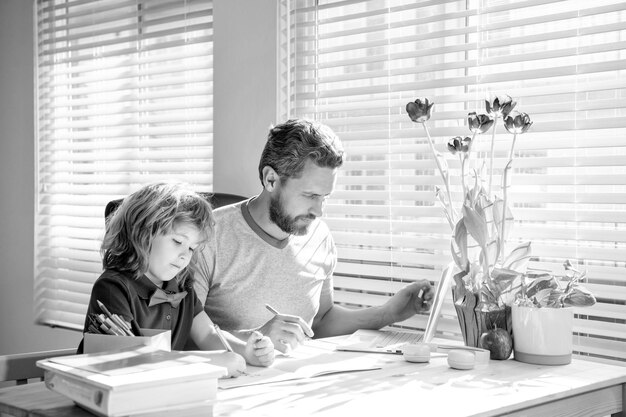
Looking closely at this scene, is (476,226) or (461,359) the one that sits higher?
(476,226)

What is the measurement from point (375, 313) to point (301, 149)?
54cm

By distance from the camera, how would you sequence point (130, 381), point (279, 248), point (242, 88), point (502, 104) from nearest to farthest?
point (130, 381), point (502, 104), point (279, 248), point (242, 88)

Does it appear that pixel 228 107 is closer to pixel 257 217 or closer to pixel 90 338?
pixel 257 217

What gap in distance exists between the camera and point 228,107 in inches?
115

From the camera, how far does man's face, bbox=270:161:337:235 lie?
2.27m

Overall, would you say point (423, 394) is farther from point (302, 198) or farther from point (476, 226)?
point (302, 198)

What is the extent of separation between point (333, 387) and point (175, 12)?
211cm

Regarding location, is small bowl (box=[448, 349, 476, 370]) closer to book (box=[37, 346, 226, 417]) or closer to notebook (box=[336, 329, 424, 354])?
notebook (box=[336, 329, 424, 354])

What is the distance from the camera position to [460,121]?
2418 millimetres

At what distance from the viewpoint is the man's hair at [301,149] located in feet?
7.41

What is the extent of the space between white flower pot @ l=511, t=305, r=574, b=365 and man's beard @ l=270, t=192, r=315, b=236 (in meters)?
0.72

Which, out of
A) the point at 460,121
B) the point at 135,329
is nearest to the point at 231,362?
the point at 135,329

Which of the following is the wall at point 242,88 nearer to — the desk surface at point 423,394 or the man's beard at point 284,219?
the man's beard at point 284,219

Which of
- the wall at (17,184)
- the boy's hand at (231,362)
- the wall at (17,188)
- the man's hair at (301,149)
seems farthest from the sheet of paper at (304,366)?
the wall at (17,184)
